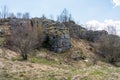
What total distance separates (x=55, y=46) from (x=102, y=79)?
4611 centimetres

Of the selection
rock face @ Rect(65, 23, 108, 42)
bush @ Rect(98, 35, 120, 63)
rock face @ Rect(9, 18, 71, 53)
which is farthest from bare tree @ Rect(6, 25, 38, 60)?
rock face @ Rect(65, 23, 108, 42)

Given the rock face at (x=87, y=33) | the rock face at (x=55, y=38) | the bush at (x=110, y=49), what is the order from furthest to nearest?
the rock face at (x=87, y=33), the bush at (x=110, y=49), the rock face at (x=55, y=38)

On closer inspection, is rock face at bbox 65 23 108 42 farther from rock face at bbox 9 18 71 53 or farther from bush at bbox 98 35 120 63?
rock face at bbox 9 18 71 53

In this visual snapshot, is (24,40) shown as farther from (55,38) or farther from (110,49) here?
(110,49)

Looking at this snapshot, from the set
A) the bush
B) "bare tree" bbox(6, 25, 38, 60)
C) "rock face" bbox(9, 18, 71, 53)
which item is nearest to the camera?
"bare tree" bbox(6, 25, 38, 60)

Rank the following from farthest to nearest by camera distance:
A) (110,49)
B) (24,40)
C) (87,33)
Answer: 1. (87,33)
2. (110,49)
3. (24,40)

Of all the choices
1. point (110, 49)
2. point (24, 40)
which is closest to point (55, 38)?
point (110, 49)

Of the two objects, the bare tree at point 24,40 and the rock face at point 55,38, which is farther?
the rock face at point 55,38

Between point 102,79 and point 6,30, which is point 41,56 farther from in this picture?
point 102,79

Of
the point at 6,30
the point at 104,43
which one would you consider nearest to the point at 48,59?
the point at 6,30

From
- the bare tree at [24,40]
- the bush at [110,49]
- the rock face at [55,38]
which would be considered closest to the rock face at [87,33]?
the bush at [110,49]

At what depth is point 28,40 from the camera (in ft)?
145

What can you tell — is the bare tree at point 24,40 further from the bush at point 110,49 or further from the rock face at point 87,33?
the rock face at point 87,33

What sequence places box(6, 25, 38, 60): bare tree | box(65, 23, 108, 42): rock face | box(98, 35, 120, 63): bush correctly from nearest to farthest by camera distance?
1. box(6, 25, 38, 60): bare tree
2. box(98, 35, 120, 63): bush
3. box(65, 23, 108, 42): rock face
